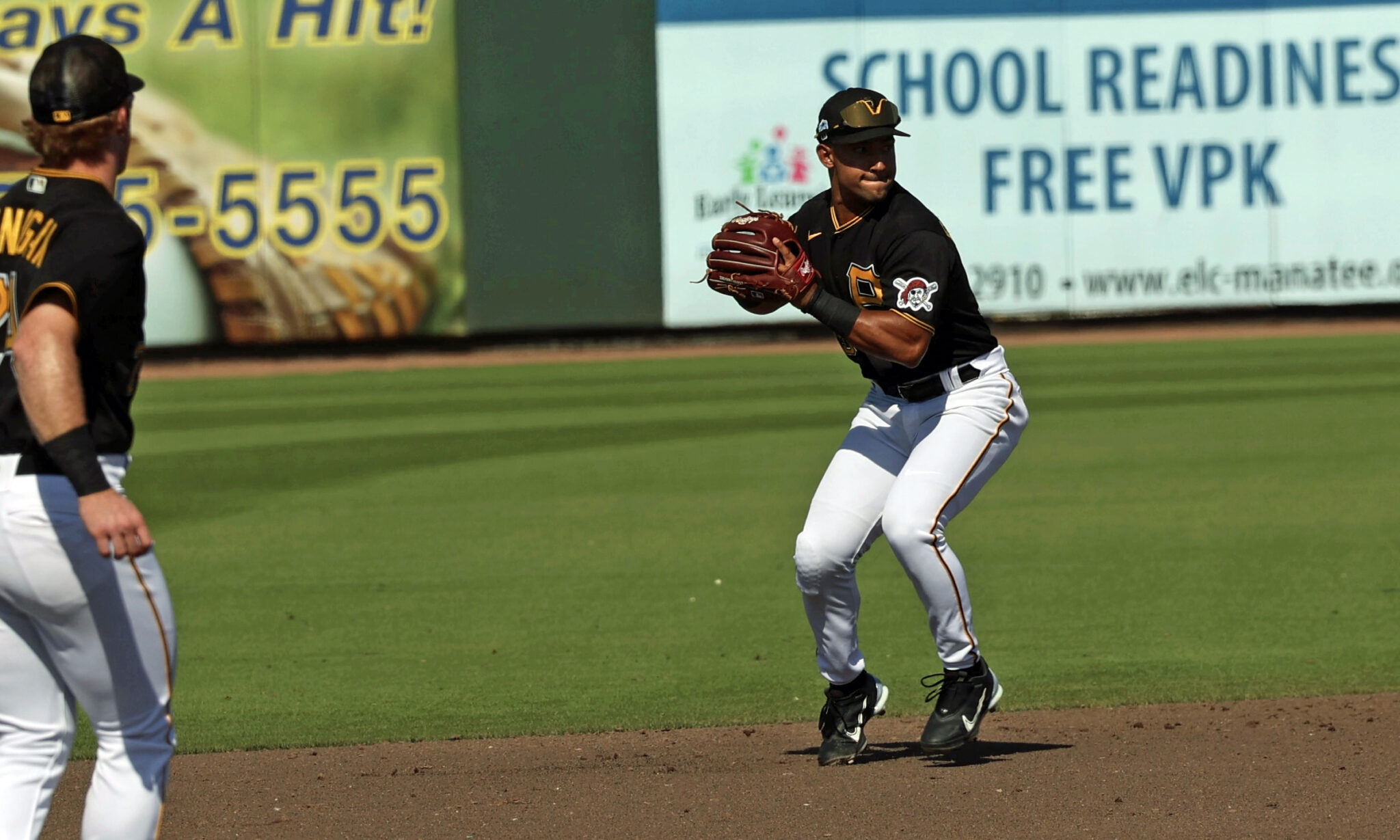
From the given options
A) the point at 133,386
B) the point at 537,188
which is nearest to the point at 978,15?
the point at 537,188

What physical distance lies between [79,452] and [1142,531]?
760cm

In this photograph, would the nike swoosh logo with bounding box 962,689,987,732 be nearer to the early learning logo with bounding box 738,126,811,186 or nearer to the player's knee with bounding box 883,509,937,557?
the player's knee with bounding box 883,509,937,557

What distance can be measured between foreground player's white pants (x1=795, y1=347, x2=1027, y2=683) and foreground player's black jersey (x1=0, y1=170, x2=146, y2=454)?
2488 millimetres

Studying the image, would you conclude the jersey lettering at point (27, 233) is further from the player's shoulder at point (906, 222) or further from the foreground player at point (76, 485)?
the player's shoulder at point (906, 222)

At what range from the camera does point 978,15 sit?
25.2 m

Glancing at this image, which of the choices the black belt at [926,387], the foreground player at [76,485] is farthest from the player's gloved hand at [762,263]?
the foreground player at [76,485]

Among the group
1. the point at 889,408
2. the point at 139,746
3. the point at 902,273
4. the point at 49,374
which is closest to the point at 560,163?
the point at 889,408

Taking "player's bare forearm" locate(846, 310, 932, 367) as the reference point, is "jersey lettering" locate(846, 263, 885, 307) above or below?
above

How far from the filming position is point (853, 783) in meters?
5.45

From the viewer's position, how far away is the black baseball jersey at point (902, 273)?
5590mm

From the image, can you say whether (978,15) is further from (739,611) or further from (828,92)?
(739,611)

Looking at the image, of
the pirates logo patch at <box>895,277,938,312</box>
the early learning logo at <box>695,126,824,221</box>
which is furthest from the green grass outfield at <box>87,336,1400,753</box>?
the early learning logo at <box>695,126,824,221</box>

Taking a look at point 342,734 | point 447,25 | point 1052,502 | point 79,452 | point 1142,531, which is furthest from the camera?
point 447,25

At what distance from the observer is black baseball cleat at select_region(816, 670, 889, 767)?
5.70 metres
